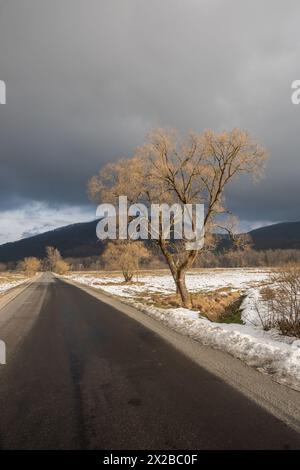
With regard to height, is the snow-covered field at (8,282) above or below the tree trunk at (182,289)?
below

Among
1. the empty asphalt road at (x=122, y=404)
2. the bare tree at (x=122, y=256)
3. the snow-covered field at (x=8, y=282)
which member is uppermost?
the bare tree at (x=122, y=256)

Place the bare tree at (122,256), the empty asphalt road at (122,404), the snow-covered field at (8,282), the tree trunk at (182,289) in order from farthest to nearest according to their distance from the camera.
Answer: the bare tree at (122,256) → the snow-covered field at (8,282) → the tree trunk at (182,289) → the empty asphalt road at (122,404)

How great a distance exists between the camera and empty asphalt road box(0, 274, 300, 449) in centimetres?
416

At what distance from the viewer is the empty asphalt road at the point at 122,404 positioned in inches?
164

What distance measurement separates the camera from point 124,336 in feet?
36.1

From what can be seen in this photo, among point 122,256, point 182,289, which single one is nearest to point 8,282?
point 122,256

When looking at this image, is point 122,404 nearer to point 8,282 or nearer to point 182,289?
point 182,289

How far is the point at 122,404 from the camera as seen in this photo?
532 centimetres

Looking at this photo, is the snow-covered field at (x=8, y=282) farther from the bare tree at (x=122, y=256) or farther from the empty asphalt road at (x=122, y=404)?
the empty asphalt road at (x=122, y=404)

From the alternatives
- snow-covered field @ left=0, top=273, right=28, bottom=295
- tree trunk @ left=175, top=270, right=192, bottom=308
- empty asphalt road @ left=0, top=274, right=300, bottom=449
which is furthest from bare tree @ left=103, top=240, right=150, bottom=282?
empty asphalt road @ left=0, top=274, right=300, bottom=449

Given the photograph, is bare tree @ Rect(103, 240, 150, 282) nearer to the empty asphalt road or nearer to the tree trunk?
the tree trunk

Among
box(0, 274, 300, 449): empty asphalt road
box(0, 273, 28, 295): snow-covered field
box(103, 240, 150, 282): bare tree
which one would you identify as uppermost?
box(103, 240, 150, 282): bare tree

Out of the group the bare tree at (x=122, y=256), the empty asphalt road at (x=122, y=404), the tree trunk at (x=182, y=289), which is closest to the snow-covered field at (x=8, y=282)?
the bare tree at (x=122, y=256)
